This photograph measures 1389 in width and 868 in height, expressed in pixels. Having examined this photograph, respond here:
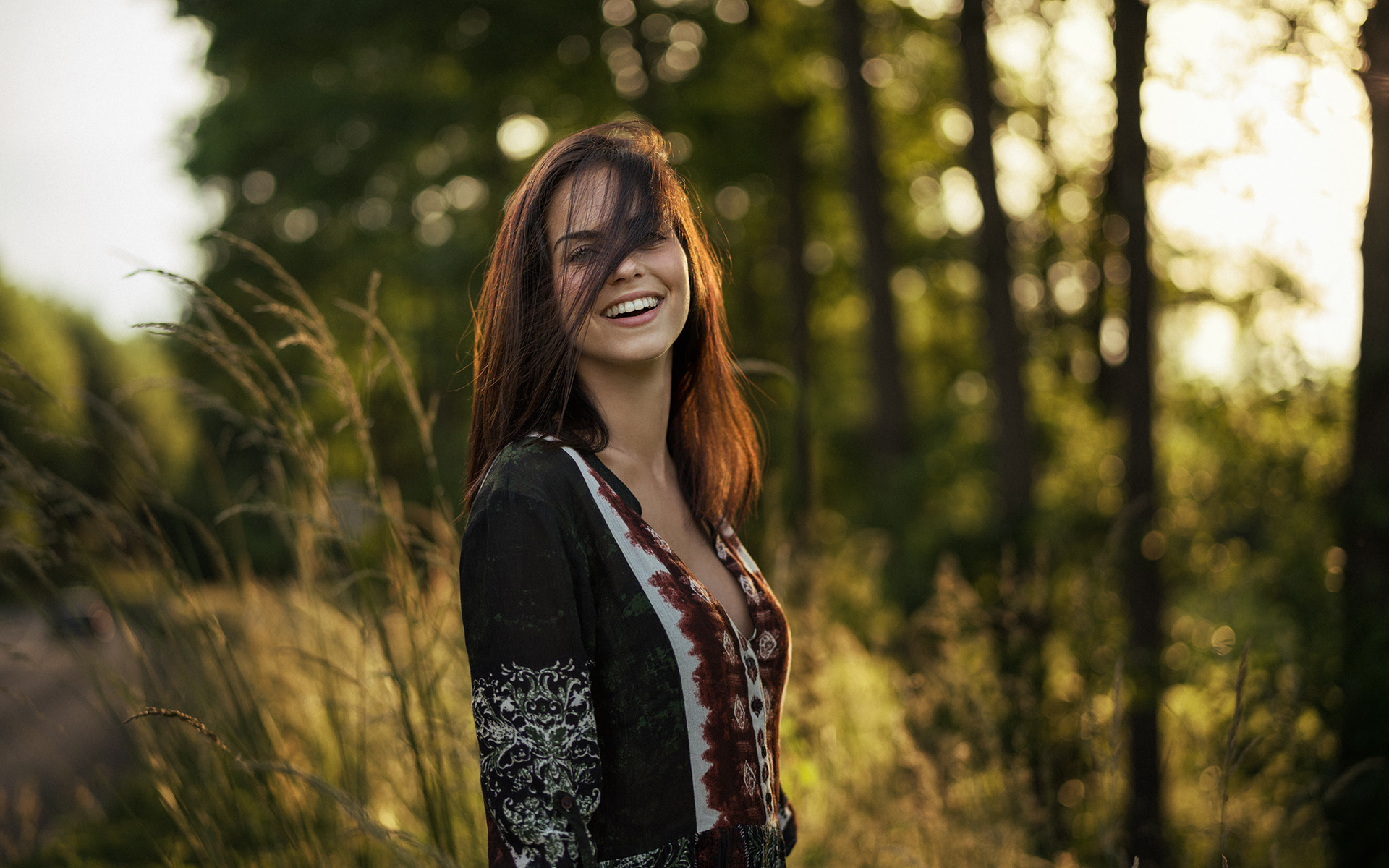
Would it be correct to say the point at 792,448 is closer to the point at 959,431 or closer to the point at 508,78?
the point at 959,431

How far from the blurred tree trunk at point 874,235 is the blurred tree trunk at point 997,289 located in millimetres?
2014

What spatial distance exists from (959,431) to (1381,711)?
7.11 metres

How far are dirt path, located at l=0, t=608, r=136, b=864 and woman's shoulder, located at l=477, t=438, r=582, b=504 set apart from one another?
920 mm

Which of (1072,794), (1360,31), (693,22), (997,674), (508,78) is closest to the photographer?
(1360,31)

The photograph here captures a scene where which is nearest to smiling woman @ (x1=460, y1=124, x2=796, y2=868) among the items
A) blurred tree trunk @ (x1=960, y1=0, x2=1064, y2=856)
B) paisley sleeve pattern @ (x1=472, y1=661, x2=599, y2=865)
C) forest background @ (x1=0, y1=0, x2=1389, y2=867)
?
paisley sleeve pattern @ (x1=472, y1=661, x2=599, y2=865)

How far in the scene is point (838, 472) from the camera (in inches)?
478

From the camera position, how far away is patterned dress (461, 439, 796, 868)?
1.13 metres

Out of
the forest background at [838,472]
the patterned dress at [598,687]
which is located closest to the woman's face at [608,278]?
the patterned dress at [598,687]

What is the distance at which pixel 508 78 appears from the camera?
24.8 feet

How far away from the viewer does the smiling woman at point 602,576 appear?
3.72 ft

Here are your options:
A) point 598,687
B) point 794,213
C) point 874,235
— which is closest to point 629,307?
point 598,687

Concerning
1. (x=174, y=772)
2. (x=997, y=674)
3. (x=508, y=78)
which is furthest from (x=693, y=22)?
(x=174, y=772)

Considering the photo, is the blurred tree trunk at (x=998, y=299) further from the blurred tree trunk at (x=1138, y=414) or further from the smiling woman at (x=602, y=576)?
the smiling woman at (x=602, y=576)

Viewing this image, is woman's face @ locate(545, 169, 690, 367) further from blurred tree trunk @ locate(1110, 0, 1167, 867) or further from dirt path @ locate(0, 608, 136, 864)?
blurred tree trunk @ locate(1110, 0, 1167, 867)
